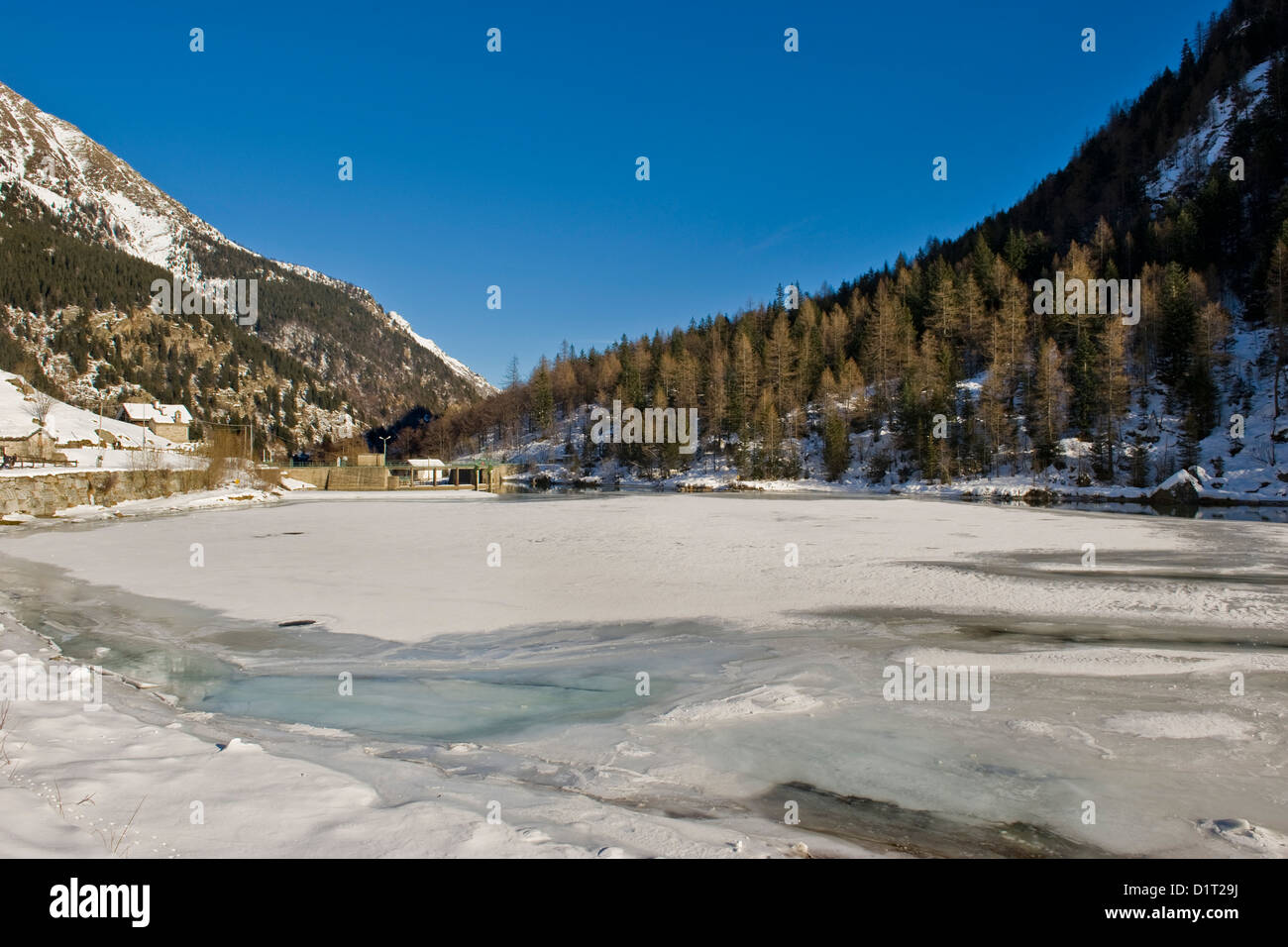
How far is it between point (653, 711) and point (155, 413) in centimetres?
12140

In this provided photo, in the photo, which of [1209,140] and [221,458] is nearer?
[221,458]

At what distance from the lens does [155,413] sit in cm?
10112

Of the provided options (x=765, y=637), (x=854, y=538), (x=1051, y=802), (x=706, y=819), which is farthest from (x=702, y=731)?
(x=854, y=538)

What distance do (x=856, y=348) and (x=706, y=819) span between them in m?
104

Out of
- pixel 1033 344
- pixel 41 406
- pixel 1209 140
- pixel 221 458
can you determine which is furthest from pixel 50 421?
pixel 1209 140

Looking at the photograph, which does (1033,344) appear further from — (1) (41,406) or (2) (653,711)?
(1) (41,406)

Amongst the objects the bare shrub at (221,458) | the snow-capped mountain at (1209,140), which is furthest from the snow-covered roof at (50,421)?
the snow-capped mountain at (1209,140)

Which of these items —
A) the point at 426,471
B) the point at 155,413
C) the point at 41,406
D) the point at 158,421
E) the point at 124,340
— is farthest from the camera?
the point at 124,340

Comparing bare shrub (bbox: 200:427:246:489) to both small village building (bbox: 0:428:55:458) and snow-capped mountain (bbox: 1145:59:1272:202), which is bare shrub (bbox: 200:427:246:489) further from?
snow-capped mountain (bbox: 1145:59:1272:202)

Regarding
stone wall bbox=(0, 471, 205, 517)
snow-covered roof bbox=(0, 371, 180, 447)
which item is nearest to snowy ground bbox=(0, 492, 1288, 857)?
stone wall bbox=(0, 471, 205, 517)

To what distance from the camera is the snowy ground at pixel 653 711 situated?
4273 mm

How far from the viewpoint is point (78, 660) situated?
8.77 metres

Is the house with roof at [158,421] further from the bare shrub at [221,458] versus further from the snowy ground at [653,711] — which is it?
the snowy ground at [653,711]

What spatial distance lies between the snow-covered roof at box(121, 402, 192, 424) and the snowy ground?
9988cm
